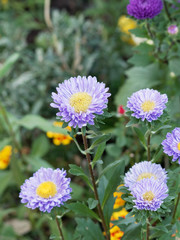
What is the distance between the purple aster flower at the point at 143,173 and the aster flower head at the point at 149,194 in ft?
0.12

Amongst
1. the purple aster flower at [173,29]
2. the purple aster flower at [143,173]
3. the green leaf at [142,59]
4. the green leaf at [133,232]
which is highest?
the green leaf at [142,59]

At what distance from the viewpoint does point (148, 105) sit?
72 cm

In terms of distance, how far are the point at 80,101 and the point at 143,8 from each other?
0.44 metres

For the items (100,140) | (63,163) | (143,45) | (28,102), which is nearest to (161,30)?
(143,45)

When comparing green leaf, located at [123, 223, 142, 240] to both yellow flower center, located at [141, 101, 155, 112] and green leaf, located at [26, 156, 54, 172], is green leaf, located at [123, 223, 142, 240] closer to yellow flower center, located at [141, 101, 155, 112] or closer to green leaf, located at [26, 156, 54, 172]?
yellow flower center, located at [141, 101, 155, 112]

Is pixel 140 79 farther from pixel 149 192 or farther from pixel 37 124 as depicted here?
pixel 149 192

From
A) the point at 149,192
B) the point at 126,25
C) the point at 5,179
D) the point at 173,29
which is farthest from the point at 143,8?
the point at 126,25

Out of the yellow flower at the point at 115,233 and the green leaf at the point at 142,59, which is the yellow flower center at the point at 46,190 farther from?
the green leaf at the point at 142,59

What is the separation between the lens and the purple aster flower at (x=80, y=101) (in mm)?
687

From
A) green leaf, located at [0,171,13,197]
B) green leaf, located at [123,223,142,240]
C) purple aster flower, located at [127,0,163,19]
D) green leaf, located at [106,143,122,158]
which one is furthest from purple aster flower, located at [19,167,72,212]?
green leaf, located at [0,171,13,197]

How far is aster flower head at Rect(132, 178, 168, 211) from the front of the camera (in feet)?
2.26

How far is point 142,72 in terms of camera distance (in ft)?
5.33

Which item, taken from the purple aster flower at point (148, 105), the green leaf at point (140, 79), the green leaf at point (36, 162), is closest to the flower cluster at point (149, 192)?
the purple aster flower at point (148, 105)

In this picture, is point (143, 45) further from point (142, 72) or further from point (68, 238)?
point (68, 238)
